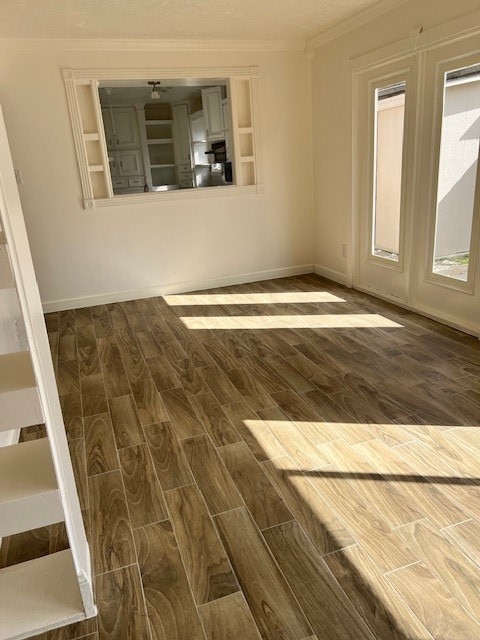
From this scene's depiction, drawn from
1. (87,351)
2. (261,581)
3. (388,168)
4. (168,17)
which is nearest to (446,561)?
(261,581)

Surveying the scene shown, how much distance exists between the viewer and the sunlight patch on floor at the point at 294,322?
153 inches

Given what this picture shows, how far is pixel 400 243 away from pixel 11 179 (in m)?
3.36

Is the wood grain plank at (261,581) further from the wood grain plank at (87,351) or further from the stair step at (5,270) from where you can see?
the wood grain plank at (87,351)

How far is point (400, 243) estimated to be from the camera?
13.5ft

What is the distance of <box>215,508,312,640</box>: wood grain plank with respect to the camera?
1420 millimetres

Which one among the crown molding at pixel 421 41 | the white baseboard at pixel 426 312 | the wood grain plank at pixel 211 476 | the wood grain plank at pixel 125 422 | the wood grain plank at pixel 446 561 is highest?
the crown molding at pixel 421 41

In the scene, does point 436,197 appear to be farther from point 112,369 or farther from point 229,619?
point 229,619

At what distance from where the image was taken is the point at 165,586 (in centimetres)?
159

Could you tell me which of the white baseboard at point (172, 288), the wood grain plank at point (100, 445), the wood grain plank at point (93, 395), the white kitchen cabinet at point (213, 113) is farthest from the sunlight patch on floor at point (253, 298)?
the white kitchen cabinet at point (213, 113)

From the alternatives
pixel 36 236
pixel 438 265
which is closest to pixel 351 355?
pixel 438 265

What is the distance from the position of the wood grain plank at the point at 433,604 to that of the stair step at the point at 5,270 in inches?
57.4

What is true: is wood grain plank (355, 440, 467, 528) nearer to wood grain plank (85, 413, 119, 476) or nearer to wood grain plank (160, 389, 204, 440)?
wood grain plank (160, 389, 204, 440)

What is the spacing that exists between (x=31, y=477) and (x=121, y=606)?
21.3 inches

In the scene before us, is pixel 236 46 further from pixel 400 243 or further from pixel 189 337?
pixel 189 337
